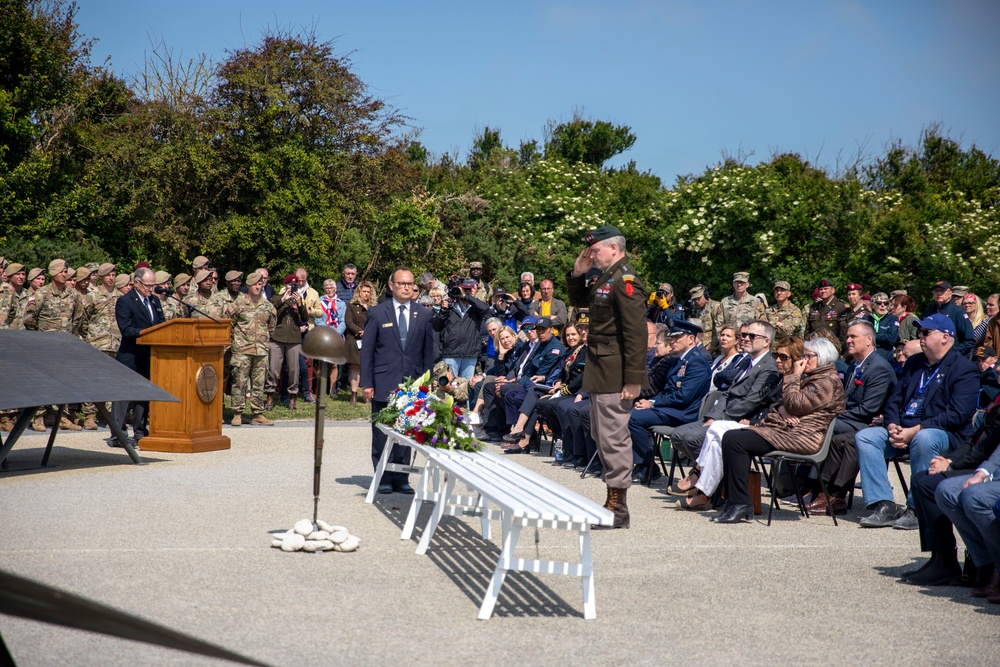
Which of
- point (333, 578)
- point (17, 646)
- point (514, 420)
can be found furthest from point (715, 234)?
point (17, 646)

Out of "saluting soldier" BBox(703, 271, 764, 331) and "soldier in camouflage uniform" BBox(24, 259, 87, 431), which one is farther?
"saluting soldier" BBox(703, 271, 764, 331)

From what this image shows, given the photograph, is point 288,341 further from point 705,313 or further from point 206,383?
point 705,313

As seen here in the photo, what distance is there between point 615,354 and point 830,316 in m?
8.50

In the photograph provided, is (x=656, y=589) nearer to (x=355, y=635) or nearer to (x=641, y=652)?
(x=641, y=652)

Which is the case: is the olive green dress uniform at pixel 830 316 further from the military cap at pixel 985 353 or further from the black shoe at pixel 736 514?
the black shoe at pixel 736 514

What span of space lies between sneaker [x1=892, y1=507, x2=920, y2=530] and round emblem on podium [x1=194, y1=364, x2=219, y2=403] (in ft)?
25.0

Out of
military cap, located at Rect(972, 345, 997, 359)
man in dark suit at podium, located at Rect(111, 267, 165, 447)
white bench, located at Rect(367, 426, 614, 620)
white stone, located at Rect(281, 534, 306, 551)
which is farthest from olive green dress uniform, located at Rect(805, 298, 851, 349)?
white stone, located at Rect(281, 534, 306, 551)

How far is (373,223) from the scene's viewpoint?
79.2 ft

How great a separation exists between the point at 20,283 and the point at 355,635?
1114 cm

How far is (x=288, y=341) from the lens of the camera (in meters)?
16.2

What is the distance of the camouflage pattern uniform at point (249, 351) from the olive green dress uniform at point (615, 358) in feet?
26.5

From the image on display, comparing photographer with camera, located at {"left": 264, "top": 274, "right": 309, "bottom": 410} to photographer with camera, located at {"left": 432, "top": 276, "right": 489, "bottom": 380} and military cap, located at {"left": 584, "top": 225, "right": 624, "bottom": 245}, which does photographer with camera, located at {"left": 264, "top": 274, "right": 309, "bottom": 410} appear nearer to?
photographer with camera, located at {"left": 432, "top": 276, "right": 489, "bottom": 380}

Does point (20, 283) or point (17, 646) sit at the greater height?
point (20, 283)

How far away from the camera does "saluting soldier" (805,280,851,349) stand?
→ 14828mm
